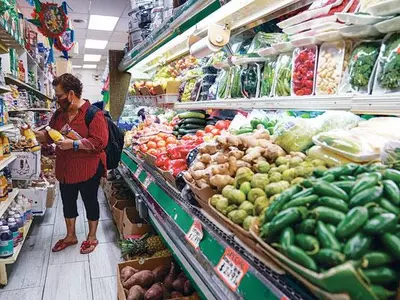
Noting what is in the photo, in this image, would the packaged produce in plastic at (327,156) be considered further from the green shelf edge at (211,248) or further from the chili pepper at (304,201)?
the green shelf edge at (211,248)

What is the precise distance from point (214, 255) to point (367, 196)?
25.3 inches

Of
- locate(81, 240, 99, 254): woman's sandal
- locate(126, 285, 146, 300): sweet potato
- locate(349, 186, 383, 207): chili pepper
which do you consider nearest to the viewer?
locate(349, 186, 383, 207): chili pepper

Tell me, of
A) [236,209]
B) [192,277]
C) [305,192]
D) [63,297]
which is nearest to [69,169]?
[63,297]

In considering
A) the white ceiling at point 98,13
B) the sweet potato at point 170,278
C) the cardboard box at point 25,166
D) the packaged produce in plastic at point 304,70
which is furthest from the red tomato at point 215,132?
the white ceiling at point 98,13

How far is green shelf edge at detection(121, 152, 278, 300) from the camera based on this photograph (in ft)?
3.38

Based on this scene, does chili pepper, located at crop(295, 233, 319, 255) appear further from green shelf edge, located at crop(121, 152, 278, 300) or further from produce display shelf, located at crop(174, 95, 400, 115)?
produce display shelf, located at crop(174, 95, 400, 115)

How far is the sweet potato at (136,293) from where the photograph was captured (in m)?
2.14

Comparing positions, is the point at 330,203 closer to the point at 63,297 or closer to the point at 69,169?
the point at 63,297

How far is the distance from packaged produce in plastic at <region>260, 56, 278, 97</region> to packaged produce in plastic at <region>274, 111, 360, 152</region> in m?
0.43

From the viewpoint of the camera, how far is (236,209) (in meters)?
1.22

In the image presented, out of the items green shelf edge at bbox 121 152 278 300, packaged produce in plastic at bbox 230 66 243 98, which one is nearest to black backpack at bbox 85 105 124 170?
green shelf edge at bbox 121 152 278 300

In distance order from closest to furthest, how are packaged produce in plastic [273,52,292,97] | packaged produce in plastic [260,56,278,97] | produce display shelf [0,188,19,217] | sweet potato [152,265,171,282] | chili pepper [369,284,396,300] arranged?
1. chili pepper [369,284,396,300]
2. packaged produce in plastic [273,52,292,97]
3. packaged produce in plastic [260,56,278,97]
4. sweet potato [152,265,171,282]
5. produce display shelf [0,188,19,217]

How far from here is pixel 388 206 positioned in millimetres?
842

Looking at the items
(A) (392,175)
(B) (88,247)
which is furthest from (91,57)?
(A) (392,175)
